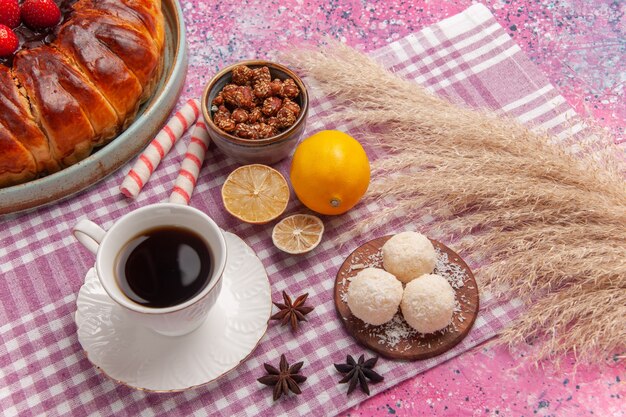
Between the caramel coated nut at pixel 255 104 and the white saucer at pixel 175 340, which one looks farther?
the caramel coated nut at pixel 255 104

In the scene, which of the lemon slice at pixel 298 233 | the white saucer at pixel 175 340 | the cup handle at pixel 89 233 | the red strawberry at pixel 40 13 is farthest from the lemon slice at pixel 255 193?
the red strawberry at pixel 40 13

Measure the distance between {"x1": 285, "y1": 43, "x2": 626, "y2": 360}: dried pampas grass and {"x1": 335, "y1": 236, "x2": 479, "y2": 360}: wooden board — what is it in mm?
70

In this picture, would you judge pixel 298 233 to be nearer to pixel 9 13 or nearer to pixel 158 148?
pixel 158 148

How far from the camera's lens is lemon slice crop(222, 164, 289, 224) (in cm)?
184

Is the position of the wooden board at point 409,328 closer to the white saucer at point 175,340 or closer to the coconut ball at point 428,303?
the coconut ball at point 428,303

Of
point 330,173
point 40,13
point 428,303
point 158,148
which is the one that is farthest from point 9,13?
point 428,303

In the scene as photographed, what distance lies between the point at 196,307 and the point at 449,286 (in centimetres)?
60

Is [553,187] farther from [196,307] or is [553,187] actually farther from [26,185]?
[26,185]

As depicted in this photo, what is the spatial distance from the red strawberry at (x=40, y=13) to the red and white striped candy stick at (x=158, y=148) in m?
0.41

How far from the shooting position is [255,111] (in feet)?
6.24

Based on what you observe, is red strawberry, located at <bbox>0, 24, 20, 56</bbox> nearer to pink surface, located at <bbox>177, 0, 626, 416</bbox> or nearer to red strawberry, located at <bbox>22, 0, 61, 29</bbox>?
red strawberry, located at <bbox>22, 0, 61, 29</bbox>

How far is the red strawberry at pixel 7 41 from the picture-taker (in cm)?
183

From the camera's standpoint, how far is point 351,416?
64.5 inches

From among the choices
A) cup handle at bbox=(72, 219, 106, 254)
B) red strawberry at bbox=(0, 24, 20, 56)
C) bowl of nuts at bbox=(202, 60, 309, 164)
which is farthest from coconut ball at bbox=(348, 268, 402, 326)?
red strawberry at bbox=(0, 24, 20, 56)
